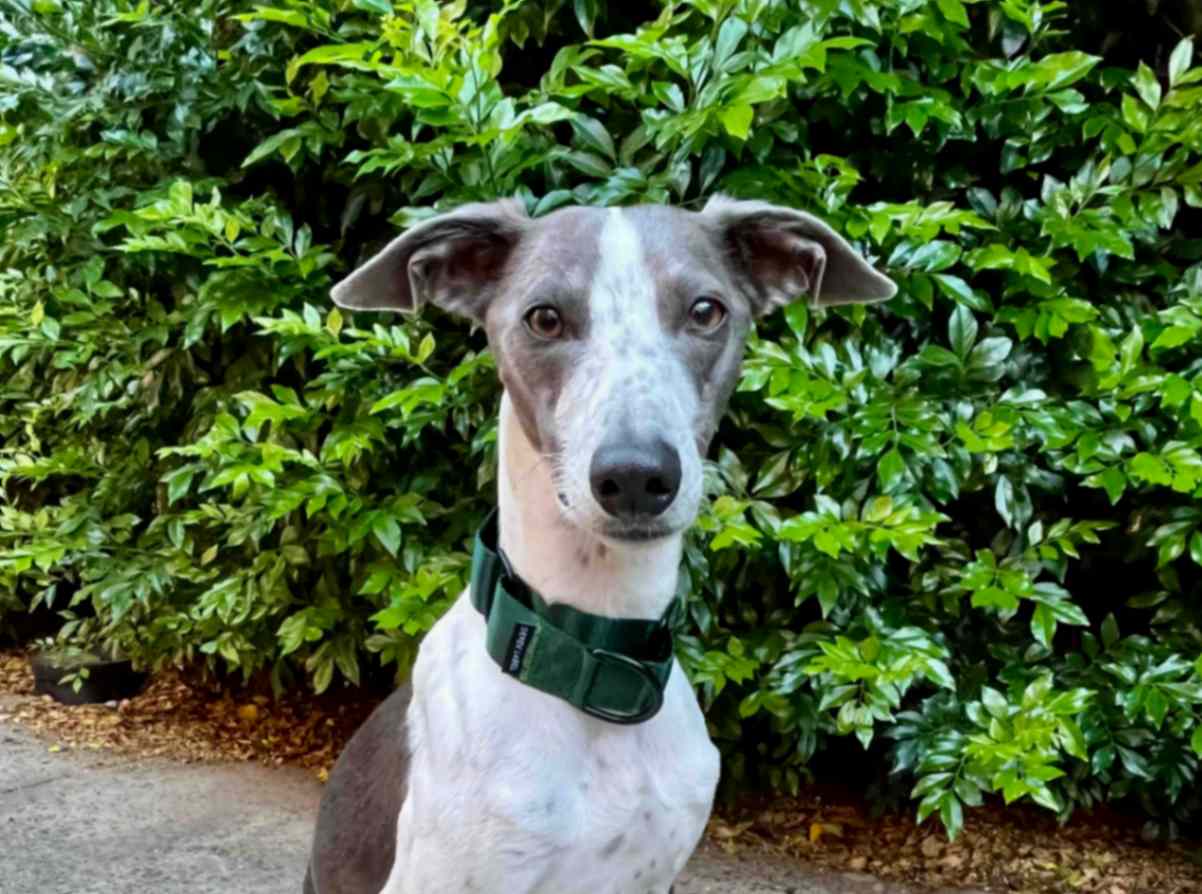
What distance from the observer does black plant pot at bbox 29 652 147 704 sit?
4754 millimetres

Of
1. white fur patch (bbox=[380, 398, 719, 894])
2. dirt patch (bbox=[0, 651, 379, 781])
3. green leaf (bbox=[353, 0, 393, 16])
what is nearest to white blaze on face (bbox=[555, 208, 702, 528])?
white fur patch (bbox=[380, 398, 719, 894])

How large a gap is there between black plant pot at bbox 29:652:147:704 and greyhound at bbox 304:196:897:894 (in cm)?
287

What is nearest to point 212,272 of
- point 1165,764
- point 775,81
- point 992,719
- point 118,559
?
point 118,559

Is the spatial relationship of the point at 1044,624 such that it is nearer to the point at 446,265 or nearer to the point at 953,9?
the point at 953,9

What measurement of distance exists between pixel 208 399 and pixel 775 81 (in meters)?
2.20

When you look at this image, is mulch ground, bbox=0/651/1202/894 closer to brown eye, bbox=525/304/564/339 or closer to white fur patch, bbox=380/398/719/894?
white fur patch, bbox=380/398/719/894

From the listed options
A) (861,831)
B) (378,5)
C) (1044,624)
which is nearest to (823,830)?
(861,831)

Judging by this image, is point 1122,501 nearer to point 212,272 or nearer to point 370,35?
point 370,35

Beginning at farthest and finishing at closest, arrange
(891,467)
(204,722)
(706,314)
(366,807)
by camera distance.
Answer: (204,722) → (891,467) → (366,807) → (706,314)

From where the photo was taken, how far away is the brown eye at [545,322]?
2.01 m

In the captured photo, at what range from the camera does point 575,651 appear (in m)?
2.02

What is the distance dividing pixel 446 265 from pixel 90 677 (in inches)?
Answer: 129

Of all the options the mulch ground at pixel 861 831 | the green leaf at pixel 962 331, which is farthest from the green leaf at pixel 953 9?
the mulch ground at pixel 861 831

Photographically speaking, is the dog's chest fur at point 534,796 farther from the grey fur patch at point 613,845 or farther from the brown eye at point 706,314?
the brown eye at point 706,314
